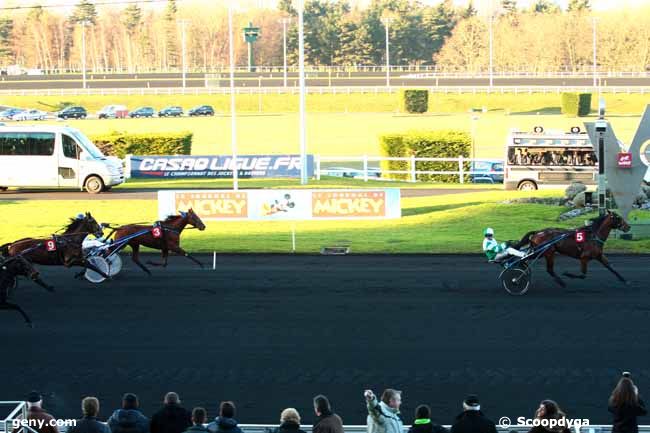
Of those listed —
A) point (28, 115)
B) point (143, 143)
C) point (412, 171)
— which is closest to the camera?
point (412, 171)

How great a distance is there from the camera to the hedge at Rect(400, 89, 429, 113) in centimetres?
8300

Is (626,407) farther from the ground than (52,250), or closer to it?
closer to it

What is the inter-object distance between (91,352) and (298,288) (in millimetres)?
5566

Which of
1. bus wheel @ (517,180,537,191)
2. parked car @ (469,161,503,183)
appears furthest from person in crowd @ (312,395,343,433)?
parked car @ (469,161,503,183)

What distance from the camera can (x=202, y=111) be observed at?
82.9m

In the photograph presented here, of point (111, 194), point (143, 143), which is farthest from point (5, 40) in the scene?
point (111, 194)

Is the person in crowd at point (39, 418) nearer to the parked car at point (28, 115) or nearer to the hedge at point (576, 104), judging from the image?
the hedge at point (576, 104)

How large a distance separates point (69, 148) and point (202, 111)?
48.5 meters

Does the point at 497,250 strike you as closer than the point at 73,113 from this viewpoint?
Yes

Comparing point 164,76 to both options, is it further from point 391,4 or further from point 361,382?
point 361,382

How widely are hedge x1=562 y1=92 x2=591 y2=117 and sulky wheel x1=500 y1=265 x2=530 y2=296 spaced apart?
6106cm

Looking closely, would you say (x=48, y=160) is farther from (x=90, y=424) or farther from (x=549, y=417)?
(x=549, y=417)

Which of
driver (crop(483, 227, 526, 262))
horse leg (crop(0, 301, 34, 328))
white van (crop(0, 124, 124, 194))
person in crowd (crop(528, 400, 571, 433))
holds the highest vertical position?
white van (crop(0, 124, 124, 194))

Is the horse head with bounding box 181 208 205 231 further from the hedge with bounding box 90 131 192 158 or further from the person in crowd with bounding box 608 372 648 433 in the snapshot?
the hedge with bounding box 90 131 192 158
